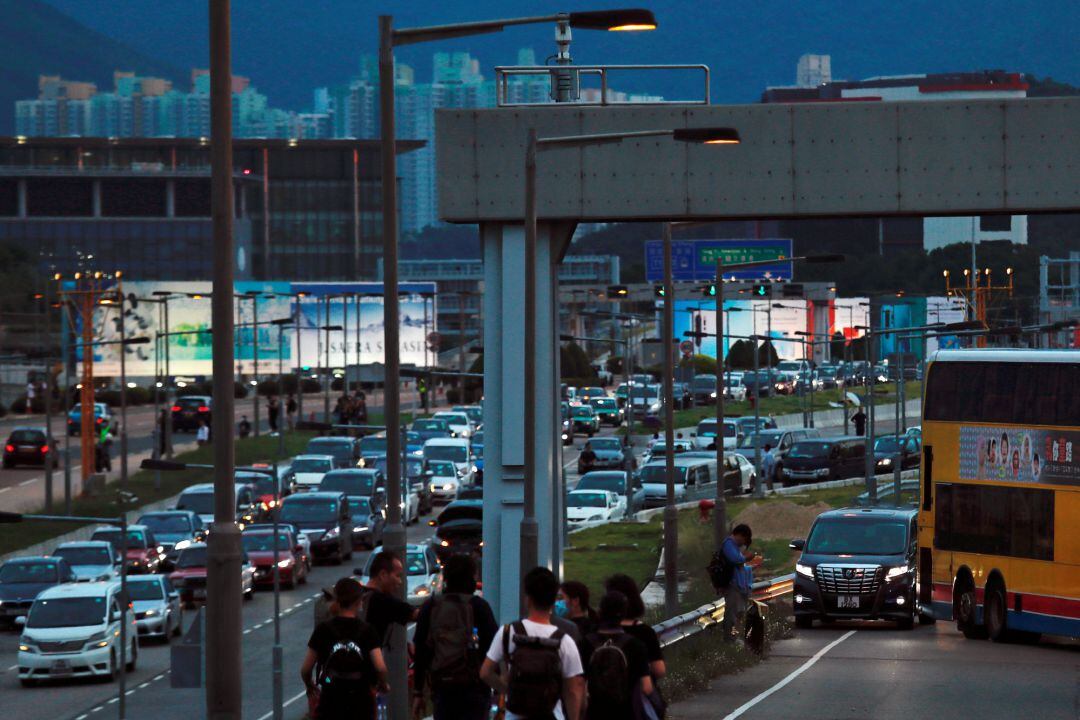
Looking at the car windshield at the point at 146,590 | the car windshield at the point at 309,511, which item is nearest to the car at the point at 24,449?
the car windshield at the point at 309,511

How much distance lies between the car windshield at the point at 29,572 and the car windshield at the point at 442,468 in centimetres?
2471

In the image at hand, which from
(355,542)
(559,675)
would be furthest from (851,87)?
A: (559,675)

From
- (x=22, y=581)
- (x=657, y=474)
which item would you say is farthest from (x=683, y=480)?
(x=22, y=581)

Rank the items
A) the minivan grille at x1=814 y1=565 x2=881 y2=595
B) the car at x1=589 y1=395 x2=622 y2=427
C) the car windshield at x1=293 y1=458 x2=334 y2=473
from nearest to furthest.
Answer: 1. the minivan grille at x1=814 y1=565 x2=881 y2=595
2. the car windshield at x1=293 y1=458 x2=334 y2=473
3. the car at x1=589 y1=395 x2=622 y2=427

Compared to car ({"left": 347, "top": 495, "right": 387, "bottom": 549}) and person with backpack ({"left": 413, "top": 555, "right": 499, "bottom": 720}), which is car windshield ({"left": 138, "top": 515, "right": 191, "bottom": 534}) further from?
person with backpack ({"left": 413, "top": 555, "right": 499, "bottom": 720})

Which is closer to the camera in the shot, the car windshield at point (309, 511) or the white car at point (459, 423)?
the car windshield at point (309, 511)

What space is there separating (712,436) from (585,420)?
48.1ft

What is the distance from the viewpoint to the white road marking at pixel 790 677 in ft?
66.4

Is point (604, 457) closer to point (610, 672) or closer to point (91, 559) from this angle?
point (91, 559)

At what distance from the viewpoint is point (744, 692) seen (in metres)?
22.2

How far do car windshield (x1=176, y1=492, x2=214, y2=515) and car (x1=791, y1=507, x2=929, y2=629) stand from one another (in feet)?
92.9

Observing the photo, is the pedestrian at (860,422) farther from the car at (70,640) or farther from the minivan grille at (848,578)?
the minivan grille at (848,578)

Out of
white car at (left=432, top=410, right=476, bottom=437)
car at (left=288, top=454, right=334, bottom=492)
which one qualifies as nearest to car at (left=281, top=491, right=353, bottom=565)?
car at (left=288, top=454, right=334, bottom=492)

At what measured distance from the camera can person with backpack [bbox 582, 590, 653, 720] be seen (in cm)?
1179
